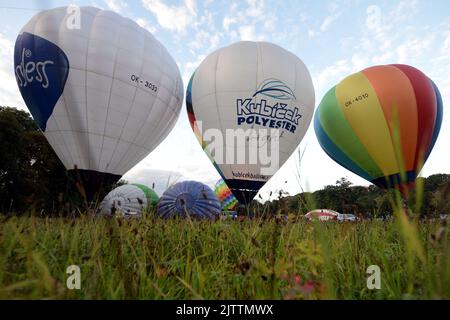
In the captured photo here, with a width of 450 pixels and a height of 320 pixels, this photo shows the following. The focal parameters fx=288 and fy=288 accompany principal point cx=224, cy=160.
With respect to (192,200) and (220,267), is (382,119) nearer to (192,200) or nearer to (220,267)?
(192,200)

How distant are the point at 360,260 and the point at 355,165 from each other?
52.9ft

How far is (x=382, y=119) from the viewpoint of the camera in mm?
15070

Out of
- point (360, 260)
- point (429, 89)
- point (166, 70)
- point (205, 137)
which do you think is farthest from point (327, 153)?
point (360, 260)

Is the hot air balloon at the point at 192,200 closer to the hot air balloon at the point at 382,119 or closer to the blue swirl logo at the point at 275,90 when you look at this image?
the blue swirl logo at the point at 275,90

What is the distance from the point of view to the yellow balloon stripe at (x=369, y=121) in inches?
591

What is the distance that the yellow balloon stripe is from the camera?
49.2 ft

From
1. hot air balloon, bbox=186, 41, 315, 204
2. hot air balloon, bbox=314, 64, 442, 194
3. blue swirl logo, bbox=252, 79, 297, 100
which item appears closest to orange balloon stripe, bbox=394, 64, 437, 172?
hot air balloon, bbox=314, 64, 442, 194

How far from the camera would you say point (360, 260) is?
2.21m

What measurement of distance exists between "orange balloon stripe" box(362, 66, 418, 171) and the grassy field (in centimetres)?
1391

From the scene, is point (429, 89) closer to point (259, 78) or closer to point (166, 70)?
point (259, 78)

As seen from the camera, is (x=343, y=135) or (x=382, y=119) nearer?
(x=382, y=119)

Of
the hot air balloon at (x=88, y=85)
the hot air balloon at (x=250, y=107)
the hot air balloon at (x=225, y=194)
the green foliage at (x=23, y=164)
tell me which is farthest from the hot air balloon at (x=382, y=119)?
the green foliage at (x=23, y=164)

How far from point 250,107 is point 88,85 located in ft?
26.8

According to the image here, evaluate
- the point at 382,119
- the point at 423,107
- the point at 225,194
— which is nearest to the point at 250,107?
the point at 382,119
